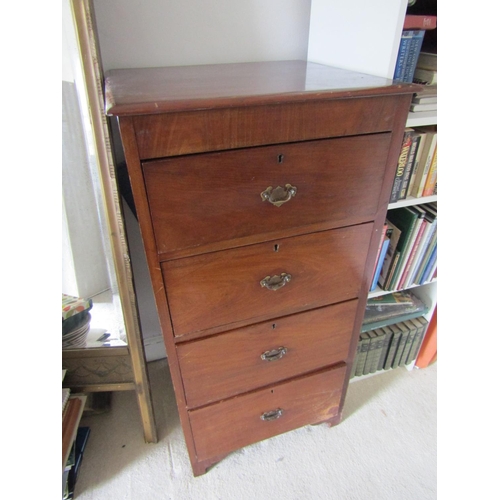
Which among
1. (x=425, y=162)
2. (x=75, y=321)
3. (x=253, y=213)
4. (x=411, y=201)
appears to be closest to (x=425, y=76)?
(x=425, y=162)

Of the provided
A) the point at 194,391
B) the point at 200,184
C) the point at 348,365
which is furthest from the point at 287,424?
the point at 200,184

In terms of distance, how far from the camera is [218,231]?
72cm

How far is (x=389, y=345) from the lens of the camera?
1399mm

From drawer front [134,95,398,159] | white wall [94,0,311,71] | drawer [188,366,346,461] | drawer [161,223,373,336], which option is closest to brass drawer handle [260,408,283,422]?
drawer [188,366,346,461]

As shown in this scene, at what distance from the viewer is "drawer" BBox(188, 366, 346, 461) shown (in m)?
1.01

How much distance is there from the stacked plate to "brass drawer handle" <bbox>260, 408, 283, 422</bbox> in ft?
1.92

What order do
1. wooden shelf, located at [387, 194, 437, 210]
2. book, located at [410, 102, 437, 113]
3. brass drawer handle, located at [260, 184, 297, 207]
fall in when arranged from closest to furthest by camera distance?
brass drawer handle, located at [260, 184, 297, 207] < book, located at [410, 102, 437, 113] < wooden shelf, located at [387, 194, 437, 210]

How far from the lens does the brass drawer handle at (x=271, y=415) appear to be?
1.08 meters

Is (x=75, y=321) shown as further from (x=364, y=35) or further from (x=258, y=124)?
(x=364, y=35)

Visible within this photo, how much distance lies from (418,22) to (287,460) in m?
1.30

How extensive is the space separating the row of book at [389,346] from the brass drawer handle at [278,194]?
0.81m

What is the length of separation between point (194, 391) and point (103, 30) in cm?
95

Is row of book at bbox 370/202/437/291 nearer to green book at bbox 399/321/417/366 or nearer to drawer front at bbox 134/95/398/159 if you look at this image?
green book at bbox 399/321/417/366
